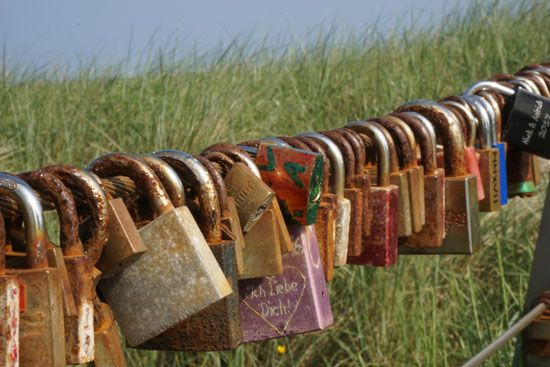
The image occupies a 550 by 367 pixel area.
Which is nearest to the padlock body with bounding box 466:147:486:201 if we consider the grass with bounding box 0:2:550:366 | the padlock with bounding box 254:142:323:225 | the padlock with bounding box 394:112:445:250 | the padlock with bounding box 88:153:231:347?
the padlock with bounding box 394:112:445:250

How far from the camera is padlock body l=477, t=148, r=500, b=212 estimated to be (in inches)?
76.0

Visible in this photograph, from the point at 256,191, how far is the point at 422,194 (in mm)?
533

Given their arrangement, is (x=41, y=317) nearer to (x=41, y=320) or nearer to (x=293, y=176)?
(x=41, y=320)

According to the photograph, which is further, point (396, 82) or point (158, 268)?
point (396, 82)

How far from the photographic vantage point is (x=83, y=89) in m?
4.92

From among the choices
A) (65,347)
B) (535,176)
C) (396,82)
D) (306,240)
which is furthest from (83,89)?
(65,347)

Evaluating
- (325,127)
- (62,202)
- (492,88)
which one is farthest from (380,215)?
(325,127)

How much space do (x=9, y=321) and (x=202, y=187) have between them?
0.34 m

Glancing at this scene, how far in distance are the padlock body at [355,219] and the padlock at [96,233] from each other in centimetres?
56

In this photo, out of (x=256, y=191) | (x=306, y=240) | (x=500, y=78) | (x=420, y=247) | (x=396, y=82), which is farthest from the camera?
(x=396, y=82)

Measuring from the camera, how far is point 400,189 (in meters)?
1.63

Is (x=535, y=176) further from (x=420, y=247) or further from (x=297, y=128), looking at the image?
(x=297, y=128)

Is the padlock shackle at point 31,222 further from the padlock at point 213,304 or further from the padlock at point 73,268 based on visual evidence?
the padlock at point 213,304

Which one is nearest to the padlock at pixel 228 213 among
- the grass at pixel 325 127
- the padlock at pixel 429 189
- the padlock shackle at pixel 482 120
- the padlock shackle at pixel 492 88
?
the padlock at pixel 429 189
